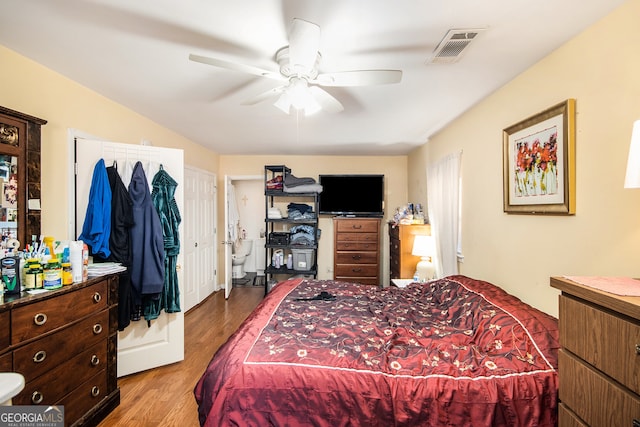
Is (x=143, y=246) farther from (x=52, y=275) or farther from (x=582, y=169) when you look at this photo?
(x=582, y=169)

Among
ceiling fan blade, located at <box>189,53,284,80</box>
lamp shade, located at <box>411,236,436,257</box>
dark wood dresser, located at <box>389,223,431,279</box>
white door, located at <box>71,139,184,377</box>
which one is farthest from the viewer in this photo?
dark wood dresser, located at <box>389,223,431,279</box>

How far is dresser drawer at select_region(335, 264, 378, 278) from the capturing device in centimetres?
434

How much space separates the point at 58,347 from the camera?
157 cm

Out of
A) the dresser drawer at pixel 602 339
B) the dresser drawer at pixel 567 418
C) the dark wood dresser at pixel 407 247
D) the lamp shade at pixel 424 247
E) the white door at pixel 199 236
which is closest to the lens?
the dresser drawer at pixel 602 339

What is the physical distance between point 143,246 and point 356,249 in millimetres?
2932

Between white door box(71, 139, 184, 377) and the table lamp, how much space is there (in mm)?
2530

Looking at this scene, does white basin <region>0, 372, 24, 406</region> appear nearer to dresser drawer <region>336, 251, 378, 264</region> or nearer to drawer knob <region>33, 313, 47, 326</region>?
drawer knob <region>33, 313, 47, 326</region>

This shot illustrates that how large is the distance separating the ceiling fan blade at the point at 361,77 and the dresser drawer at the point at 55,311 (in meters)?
1.93


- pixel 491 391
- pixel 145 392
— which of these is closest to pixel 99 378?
pixel 145 392

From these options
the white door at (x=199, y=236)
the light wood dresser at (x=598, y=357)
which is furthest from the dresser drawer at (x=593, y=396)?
the white door at (x=199, y=236)

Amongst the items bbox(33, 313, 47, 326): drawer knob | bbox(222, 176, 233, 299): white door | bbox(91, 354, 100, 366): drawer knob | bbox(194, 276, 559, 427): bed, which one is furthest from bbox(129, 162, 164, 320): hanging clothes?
bbox(222, 176, 233, 299): white door

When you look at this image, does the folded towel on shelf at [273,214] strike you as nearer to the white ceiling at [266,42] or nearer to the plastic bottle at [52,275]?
the white ceiling at [266,42]

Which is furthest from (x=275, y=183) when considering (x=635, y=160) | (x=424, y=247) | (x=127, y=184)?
(x=635, y=160)

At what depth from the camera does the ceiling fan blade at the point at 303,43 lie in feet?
3.96
